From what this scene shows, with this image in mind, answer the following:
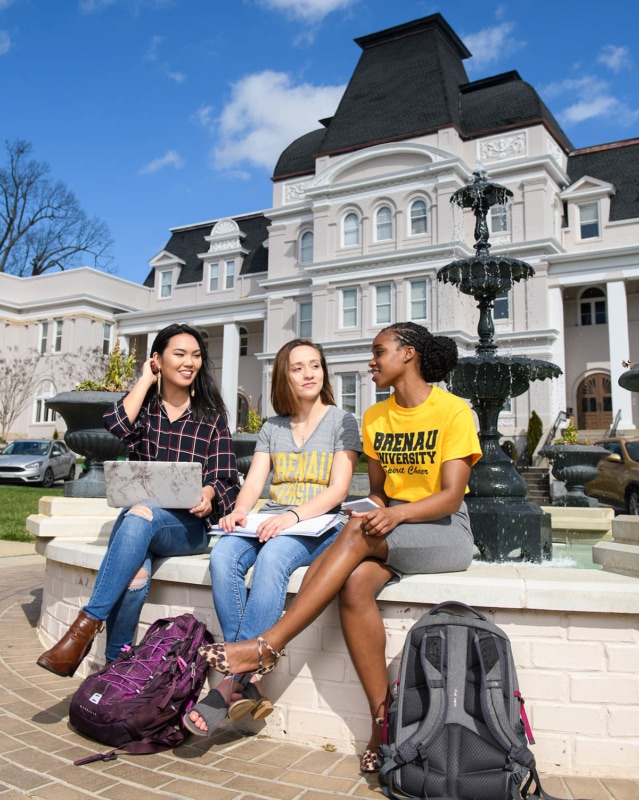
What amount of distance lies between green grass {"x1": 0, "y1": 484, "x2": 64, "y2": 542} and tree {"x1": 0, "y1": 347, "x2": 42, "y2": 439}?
1905cm

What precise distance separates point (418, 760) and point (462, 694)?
28 centimetres

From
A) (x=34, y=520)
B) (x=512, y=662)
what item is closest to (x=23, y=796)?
(x=512, y=662)

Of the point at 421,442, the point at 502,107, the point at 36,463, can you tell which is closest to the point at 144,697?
the point at 421,442

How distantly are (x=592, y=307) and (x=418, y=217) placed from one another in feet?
26.3

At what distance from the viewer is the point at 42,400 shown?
35.5m

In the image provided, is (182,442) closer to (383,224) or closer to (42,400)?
(383,224)

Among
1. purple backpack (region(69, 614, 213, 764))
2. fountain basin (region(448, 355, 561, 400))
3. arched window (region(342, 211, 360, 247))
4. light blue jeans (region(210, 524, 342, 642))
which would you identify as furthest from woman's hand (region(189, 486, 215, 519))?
arched window (region(342, 211, 360, 247))

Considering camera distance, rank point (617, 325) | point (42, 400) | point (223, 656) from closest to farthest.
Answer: point (223, 656) → point (617, 325) → point (42, 400)

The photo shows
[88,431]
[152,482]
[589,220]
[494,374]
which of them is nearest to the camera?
[152,482]

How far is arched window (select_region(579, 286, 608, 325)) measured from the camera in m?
27.7

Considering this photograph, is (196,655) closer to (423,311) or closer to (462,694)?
(462,694)

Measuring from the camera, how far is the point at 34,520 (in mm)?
4973

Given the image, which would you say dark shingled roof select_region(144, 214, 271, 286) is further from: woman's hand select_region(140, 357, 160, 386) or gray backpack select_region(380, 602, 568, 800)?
gray backpack select_region(380, 602, 568, 800)

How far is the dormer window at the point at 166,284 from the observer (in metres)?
37.2
